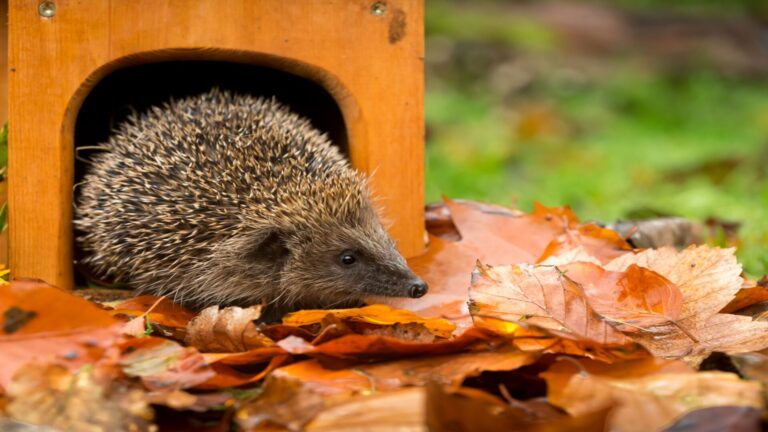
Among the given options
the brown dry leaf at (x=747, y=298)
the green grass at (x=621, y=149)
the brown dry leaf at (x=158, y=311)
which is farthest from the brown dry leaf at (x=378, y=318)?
the green grass at (x=621, y=149)

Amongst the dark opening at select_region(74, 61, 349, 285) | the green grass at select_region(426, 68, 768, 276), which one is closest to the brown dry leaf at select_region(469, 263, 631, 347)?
the green grass at select_region(426, 68, 768, 276)

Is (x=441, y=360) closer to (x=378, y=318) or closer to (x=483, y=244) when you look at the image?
(x=378, y=318)

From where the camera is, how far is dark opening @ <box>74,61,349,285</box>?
505 cm

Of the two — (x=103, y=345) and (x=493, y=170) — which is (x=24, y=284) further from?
(x=493, y=170)

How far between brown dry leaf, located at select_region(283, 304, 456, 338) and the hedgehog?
26cm

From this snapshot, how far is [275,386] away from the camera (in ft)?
8.20

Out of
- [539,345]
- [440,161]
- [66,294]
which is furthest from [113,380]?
[440,161]

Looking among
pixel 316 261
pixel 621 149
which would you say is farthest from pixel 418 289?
pixel 621 149

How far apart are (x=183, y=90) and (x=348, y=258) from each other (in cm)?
193

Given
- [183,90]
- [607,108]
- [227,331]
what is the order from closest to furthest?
[227,331] → [183,90] → [607,108]

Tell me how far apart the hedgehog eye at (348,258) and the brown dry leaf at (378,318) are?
1.43 feet

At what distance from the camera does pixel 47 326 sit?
2.82m

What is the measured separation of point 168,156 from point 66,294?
51.1 inches

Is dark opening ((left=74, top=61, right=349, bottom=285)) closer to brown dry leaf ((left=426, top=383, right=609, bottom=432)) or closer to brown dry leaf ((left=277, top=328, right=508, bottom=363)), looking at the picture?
brown dry leaf ((left=277, top=328, right=508, bottom=363))
